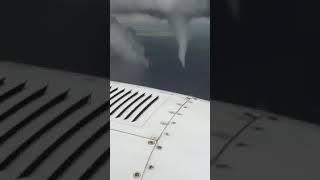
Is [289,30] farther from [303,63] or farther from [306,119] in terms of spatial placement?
[306,119]

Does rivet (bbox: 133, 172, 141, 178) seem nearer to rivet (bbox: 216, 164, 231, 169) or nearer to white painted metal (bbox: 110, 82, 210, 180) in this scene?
white painted metal (bbox: 110, 82, 210, 180)

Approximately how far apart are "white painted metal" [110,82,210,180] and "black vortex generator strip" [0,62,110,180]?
2.2 inches

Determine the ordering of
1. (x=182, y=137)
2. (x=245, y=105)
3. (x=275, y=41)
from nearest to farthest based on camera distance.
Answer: (x=275, y=41)
(x=182, y=137)
(x=245, y=105)

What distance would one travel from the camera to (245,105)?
1557 millimetres

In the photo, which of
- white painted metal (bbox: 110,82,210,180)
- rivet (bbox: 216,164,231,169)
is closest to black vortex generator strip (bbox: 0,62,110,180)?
white painted metal (bbox: 110,82,210,180)

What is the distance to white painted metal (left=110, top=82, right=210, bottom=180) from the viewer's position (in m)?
1.06

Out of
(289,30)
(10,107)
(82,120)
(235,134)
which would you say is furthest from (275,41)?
(10,107)

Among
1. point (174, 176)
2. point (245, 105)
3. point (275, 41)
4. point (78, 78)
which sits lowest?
point (174, 176)

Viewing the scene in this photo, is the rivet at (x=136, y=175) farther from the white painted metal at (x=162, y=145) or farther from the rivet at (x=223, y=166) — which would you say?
the rivet at (x=223, y=166)

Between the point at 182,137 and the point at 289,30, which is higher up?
the point at 289,30

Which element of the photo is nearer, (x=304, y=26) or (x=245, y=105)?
(x=304, y=26)

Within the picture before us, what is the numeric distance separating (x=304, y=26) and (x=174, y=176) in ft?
1.73

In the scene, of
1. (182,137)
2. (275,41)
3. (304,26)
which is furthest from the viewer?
(182,137)

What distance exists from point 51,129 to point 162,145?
0.35 metres
